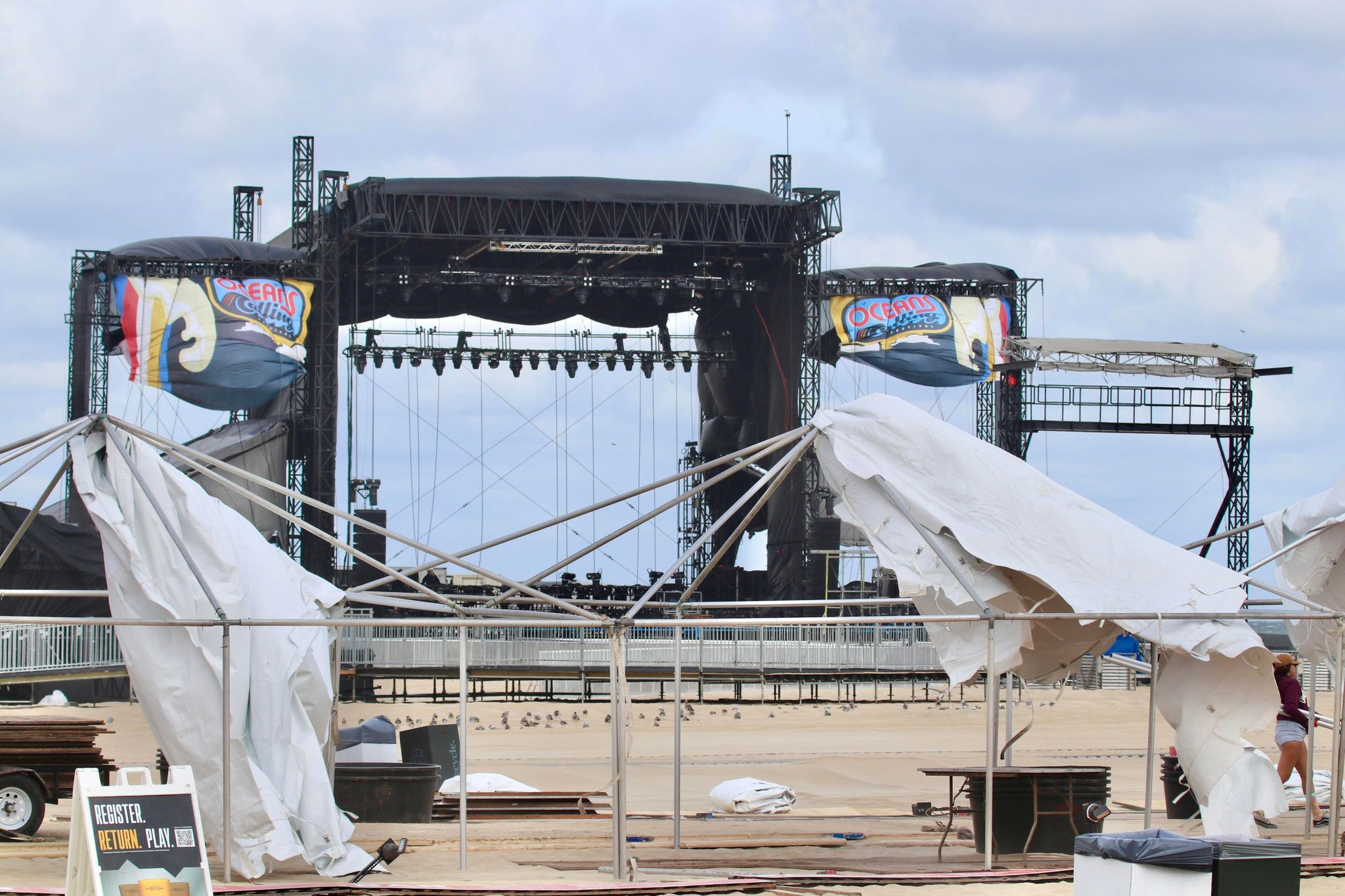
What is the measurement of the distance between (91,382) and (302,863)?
27361 mm

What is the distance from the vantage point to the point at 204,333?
1403 inches

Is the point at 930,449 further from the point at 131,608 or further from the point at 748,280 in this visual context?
the point at 748,280

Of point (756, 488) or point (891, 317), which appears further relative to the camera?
point (891, 317)

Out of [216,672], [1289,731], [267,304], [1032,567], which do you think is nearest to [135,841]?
[216,672]

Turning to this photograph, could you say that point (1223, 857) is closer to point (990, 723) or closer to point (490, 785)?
point (990, 723)

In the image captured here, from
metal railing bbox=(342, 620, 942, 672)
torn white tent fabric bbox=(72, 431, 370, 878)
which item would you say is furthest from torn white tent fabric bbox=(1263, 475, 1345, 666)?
metal railing bbox=(342, 620, 942, 672)

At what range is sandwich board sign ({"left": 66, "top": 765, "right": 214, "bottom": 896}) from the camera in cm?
820

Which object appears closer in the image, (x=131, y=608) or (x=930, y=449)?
(x=131, y=608)

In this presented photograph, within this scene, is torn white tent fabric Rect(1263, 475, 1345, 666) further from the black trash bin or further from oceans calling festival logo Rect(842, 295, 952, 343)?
oceans calling festival logo Rect(842, 295, 952, 343)

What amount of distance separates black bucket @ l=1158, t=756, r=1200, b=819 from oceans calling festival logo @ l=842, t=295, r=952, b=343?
24.6m

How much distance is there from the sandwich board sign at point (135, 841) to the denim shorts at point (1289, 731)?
944 cm

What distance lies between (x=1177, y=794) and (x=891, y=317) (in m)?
25.1

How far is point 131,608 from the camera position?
11.0m

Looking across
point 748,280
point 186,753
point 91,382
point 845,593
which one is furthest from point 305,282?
point 186,753
